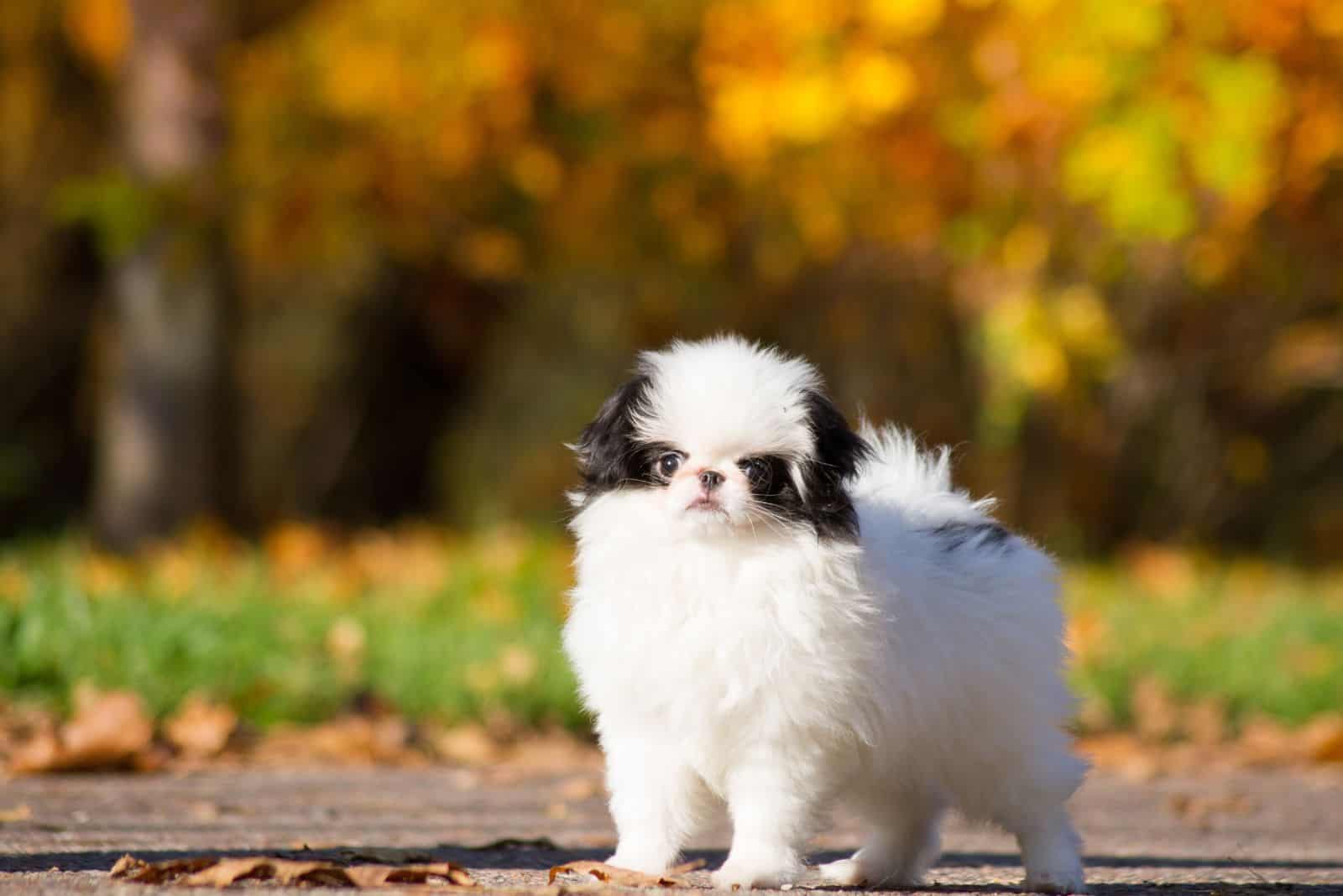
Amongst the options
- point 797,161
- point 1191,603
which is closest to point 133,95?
point 797,161

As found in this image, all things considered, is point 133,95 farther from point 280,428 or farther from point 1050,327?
point 1050,327

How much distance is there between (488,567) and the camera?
9.20m

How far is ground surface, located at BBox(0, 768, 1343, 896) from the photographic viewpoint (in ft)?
13.1

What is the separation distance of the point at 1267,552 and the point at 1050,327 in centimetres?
576

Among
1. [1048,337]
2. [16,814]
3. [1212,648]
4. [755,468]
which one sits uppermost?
[1048,337]

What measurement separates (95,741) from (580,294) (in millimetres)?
9309

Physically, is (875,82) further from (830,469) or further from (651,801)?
(651,801)

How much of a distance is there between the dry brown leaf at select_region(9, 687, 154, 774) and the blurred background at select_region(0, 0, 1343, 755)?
457 millimetres

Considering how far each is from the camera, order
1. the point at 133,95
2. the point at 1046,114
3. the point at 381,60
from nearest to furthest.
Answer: the point at 1046,114, the point at 133,95, the point at 381,60

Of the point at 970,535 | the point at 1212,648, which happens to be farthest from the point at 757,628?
the point at 1212,648

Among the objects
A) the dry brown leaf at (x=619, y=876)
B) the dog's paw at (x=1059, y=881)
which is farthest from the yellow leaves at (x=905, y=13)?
the dry brown leaf at (x=619, y=876)

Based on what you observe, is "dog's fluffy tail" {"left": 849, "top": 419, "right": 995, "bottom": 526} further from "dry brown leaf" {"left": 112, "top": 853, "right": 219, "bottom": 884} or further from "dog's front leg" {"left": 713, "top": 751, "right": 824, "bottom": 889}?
"dry brown leaf" {"left": 112, "top": 853, "right": 219, "bottom": 884}

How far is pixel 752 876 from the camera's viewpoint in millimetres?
3469

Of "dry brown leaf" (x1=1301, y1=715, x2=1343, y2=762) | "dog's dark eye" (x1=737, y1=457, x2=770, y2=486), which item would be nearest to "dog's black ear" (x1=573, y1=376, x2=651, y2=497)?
"dog's dark eye" (x1=737, y1=457, x2=770, y2=486)
